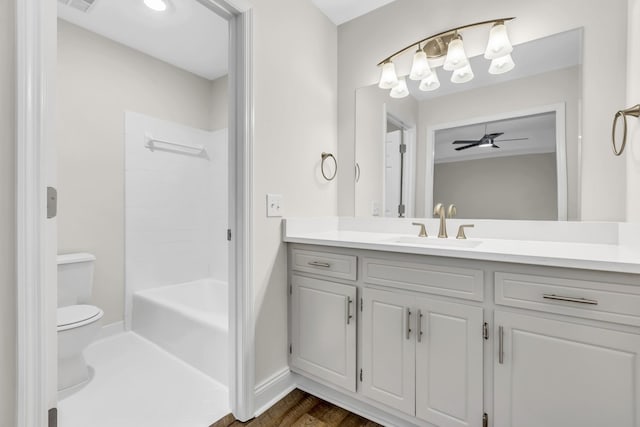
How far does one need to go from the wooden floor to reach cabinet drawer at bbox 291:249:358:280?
27.0 inches

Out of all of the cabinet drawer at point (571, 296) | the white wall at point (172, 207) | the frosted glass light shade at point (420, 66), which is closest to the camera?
the cabinet drawer at point (571, 296)

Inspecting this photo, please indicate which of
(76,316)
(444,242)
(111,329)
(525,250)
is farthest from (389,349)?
(111,329)

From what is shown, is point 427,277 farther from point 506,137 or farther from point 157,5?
point 157,5

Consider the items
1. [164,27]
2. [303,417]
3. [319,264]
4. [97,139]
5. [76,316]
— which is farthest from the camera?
[97,139]

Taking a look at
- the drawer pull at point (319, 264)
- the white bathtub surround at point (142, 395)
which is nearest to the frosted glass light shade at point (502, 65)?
the drawer pull at point (319, 264)

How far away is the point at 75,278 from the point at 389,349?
211 cm

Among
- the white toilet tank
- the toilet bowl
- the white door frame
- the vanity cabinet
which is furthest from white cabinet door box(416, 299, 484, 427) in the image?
the white toilet tank

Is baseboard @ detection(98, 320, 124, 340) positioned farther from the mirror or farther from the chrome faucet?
the chrome faucet

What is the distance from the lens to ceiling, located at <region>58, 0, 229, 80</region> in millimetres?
2011

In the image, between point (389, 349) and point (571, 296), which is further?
point (389, 349)

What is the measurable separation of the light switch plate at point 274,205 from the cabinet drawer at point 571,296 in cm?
106

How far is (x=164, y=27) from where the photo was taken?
2203 mm

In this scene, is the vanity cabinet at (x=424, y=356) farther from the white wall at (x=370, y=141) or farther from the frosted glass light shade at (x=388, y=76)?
the frosted glass light shade at (x=388, y=76)

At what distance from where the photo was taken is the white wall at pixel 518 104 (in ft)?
4.80
